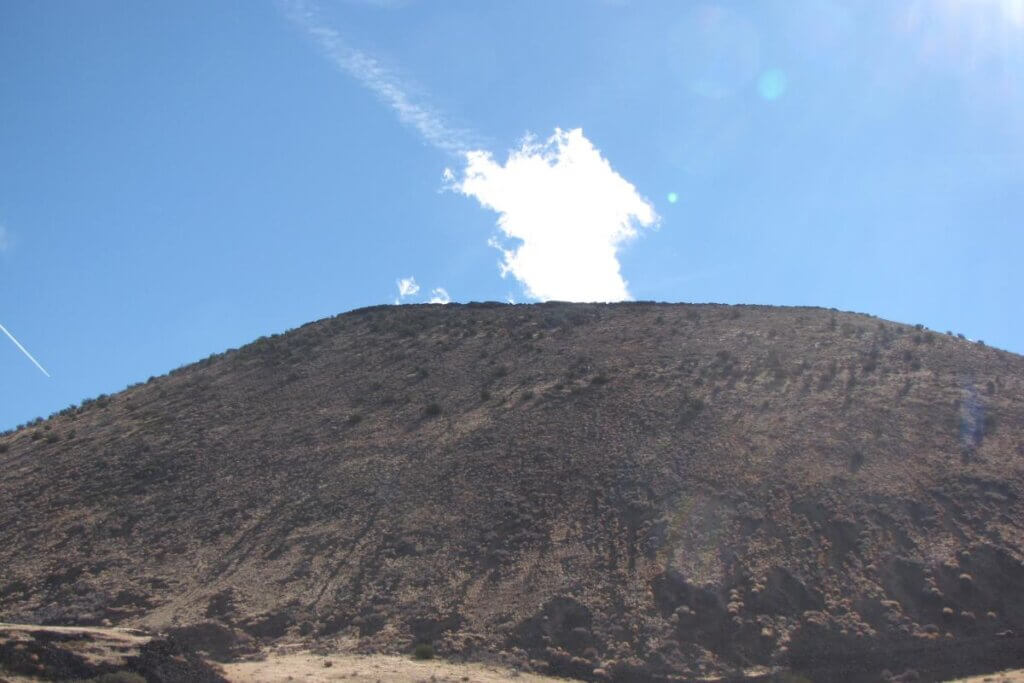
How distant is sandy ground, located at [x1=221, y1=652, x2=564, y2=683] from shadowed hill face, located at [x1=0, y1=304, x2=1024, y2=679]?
2.77ft

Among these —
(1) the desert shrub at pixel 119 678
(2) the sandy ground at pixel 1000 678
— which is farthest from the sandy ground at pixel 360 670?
(2) the sandy ground at pixel 1000 678

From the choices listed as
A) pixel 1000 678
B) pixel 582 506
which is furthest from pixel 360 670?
pixel 1000 678

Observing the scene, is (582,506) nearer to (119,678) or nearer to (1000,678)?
(1000,678)

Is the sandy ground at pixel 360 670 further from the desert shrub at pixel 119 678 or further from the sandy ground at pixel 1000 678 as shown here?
the sandy ground at pixel 1000 678

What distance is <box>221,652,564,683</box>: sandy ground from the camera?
A: 1845cm

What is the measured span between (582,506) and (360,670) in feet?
27.7

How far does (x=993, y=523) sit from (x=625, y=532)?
29.7 ft

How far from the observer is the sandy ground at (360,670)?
18.5 metres

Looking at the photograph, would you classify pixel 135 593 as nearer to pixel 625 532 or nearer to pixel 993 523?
pixel 625 532

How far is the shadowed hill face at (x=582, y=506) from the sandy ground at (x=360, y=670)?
2.77 feet

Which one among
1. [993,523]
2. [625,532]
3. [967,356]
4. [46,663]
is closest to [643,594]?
[625,532]

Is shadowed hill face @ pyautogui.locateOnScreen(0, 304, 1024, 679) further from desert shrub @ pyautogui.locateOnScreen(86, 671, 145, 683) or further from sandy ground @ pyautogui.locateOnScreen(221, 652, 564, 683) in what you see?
desert shrub @ pyautogui.locateOnScreen(86, 671, 145, 683)

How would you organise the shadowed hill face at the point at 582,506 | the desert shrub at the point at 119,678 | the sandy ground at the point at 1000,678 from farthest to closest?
the shadowed hill face at the point at 582,506, the sandy ground at the point at 1000,678, the desert shrub at the point at 119,678

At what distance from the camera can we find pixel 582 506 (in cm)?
2552
